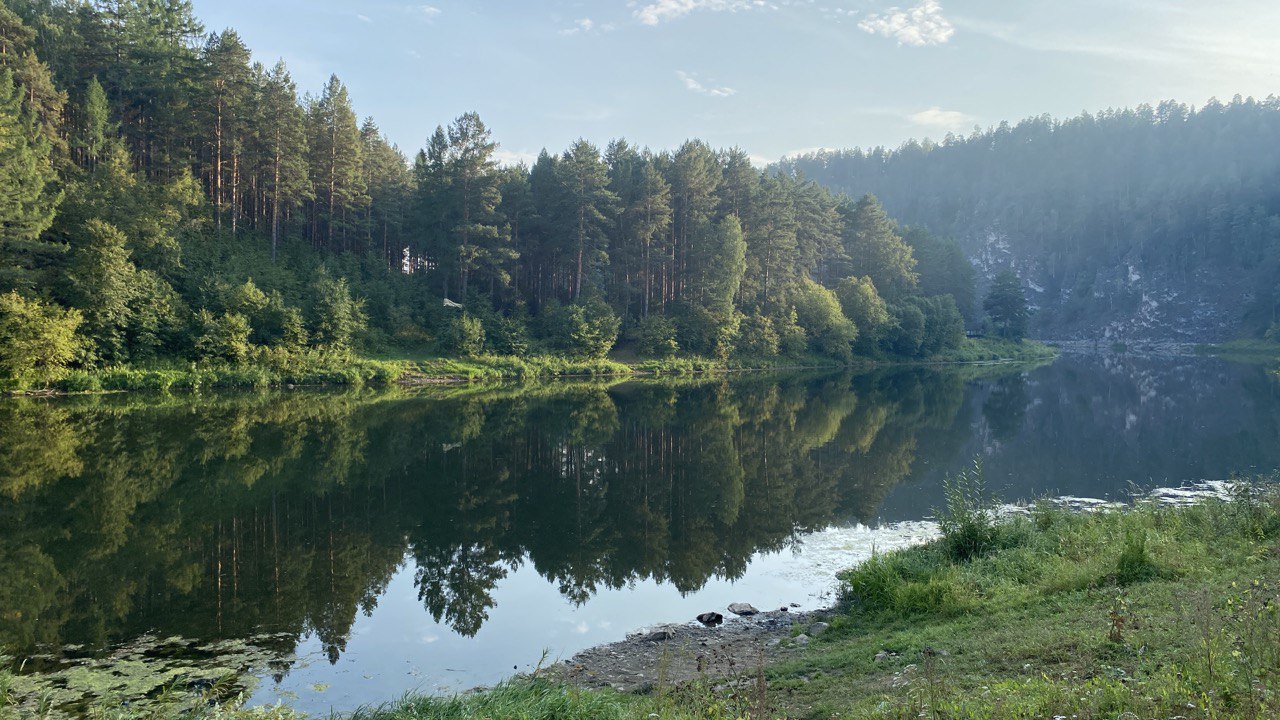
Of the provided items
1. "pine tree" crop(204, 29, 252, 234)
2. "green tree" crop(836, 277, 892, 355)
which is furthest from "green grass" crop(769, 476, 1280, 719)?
"green tree" crop(836, 277, 892, 355)

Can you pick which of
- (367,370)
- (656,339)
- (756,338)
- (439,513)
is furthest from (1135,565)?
(756,338)

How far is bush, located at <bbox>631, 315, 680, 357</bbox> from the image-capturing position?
6147 cm

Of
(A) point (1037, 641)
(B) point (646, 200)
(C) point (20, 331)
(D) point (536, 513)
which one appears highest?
(B) point (646, 200)

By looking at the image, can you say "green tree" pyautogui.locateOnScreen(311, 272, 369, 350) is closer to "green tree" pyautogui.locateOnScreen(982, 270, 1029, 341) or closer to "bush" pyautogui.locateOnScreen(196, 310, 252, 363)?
"bush" pyautogui.locateOnScreen(196, 310, 252, 363)

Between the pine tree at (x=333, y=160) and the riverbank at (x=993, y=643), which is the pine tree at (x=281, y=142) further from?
the riverbank at (x=993, y=643)

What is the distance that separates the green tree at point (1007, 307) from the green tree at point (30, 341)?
99.0 metres

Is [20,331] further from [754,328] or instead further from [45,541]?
[754,328]

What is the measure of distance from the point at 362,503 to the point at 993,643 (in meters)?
13.9

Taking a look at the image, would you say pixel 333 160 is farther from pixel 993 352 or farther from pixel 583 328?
pixel 993 352

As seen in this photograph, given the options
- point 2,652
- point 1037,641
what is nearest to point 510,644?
point 2,652

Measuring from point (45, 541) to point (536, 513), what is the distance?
928cm

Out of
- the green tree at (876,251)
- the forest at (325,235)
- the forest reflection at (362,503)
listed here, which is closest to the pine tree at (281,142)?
the forest at (325,235)

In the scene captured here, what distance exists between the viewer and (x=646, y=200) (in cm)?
6275

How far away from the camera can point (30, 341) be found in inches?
1214
